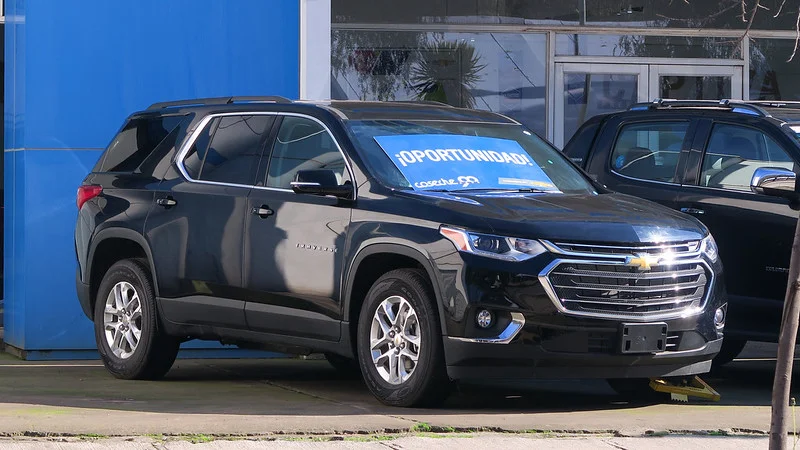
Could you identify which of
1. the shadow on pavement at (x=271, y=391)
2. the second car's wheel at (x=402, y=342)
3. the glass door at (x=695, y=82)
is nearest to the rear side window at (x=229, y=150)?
the shadow on pavement at (x=271, y=391)

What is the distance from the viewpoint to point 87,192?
10.6 meters

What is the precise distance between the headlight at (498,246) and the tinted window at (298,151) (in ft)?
4.28

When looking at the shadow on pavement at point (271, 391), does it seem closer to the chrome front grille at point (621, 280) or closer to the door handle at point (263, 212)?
the chrome front grille at point (621, 280)

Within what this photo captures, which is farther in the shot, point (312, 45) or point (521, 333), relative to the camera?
point (312, 45)

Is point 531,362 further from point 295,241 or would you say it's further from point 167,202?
point 167,202

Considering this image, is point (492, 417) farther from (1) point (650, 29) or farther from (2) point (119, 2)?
(1) point (650, 29)

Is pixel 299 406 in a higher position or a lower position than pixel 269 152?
lower

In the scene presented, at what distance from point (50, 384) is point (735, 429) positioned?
4652 millimetres

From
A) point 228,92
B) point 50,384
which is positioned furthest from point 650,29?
point 50,384

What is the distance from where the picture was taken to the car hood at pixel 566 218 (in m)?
8.08

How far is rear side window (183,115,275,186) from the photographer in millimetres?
9578

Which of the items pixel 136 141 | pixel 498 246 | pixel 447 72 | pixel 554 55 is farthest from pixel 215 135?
pixel 554 55

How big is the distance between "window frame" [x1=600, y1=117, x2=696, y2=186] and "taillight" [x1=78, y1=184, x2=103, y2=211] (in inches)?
146

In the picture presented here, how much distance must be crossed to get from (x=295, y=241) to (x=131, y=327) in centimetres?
180
